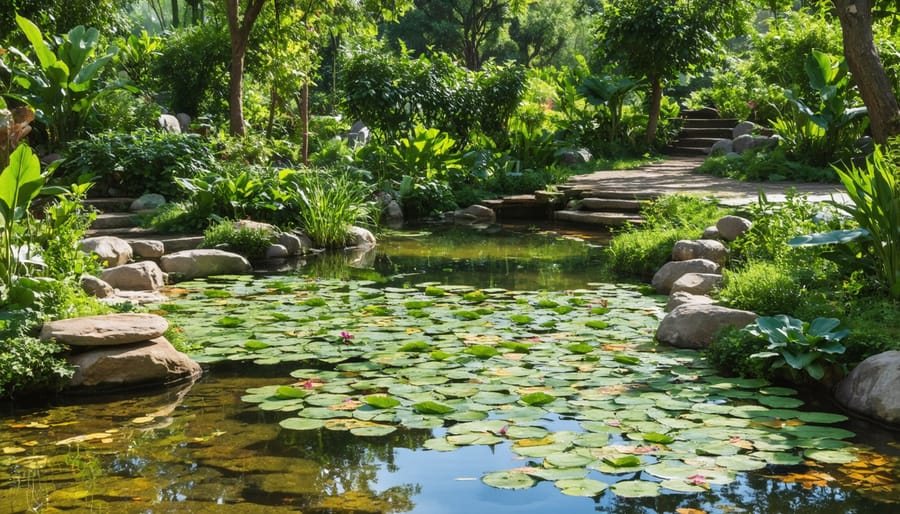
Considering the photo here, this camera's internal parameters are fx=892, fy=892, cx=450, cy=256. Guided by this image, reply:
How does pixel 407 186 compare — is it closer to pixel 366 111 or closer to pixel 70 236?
pixel 366 111

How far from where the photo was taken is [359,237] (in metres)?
10.3

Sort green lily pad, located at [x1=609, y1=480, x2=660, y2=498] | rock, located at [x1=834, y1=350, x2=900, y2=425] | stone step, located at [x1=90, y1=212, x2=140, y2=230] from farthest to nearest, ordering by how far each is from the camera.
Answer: stone step, located at [x1=90, y1=212, x2=140, y2=230] → rock, located at [x1=834, y1=350, x2=900, y2=425] → green lily pad, located at [x1=609, y1=480, x2=660, y2=498]

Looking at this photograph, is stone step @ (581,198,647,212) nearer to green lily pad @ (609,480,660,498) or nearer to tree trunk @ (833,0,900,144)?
tree trunk @ (833,0,900,144)

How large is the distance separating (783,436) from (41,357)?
3551 mm

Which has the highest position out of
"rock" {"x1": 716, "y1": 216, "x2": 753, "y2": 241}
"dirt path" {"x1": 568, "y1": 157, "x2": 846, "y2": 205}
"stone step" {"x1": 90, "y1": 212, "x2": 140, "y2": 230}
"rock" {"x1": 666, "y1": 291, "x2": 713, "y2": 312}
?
"dirt path" {"x1": 568, "y1": 157, "x2": 846, "y2": 205}

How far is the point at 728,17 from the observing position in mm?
17094

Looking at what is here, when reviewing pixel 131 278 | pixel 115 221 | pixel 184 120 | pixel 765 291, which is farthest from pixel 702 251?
pixel 184 120

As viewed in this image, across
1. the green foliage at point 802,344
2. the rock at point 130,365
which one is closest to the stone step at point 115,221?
the rock at point 130,365

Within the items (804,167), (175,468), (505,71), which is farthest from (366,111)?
(175,468)

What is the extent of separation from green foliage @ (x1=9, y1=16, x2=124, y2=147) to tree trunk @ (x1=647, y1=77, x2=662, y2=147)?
10.1 m

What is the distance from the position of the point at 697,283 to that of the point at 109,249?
5.02 m

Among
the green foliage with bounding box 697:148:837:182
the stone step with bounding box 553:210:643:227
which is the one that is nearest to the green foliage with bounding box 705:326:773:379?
the stone step with bounding box 553:210:643:227

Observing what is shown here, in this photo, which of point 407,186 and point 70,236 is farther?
point 407,186

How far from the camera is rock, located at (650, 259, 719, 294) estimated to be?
708 cm
